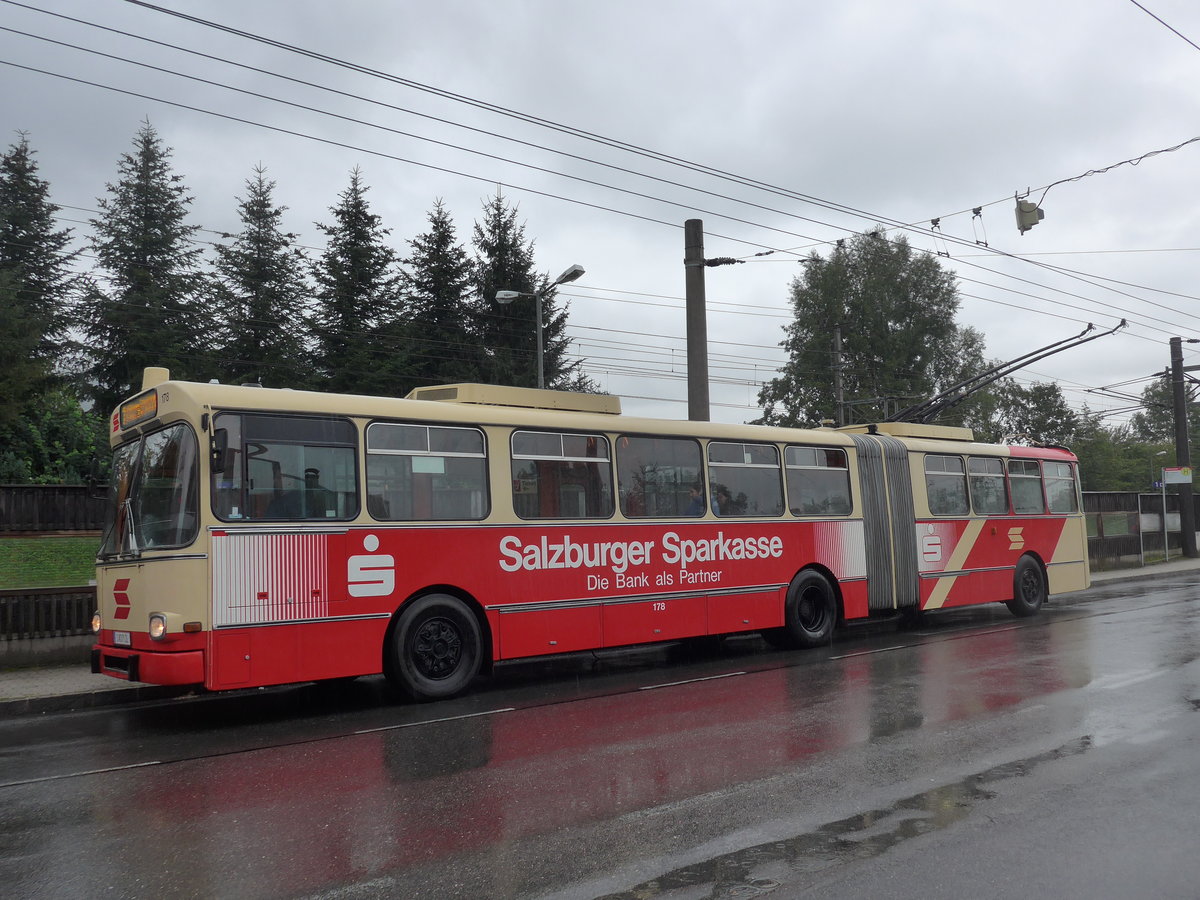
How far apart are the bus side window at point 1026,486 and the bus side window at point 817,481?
4.89m

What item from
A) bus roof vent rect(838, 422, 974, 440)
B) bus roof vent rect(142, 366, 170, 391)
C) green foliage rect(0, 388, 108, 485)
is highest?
green foliage rect(0, 388, 108, 485)

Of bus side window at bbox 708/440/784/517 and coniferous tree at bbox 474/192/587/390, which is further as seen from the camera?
coniferous tree at bbox 474/192/587/390

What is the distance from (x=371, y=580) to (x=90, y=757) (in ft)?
9.45

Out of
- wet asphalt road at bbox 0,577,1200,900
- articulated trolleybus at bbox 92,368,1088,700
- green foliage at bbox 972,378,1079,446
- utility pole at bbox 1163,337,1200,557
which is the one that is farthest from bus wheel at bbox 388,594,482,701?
green foliage at bbox 972,378,1079,446

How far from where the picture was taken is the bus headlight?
28.7 ft

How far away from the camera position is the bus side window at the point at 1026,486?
59.6ft

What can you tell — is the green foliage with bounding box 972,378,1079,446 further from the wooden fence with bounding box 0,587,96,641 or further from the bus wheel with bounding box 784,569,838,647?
the wooden fence with bounding box 0,587,96,641

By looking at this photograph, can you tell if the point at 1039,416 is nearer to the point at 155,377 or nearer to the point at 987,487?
the point at 987,487

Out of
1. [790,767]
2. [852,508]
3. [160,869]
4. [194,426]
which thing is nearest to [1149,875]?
[790,767]

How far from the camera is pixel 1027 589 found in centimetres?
1809

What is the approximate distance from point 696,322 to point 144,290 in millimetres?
30595

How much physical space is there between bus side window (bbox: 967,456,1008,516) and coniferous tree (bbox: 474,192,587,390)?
23.8m

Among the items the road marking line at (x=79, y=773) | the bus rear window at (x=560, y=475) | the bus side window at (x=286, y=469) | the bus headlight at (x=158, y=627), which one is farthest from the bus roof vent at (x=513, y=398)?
the road marking line at (x=79, y=773)

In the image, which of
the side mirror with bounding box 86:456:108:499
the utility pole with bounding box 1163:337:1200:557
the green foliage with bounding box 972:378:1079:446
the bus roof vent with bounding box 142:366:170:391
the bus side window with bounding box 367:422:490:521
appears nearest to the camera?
the bus roof vent with bounding box 142:366:170:391
